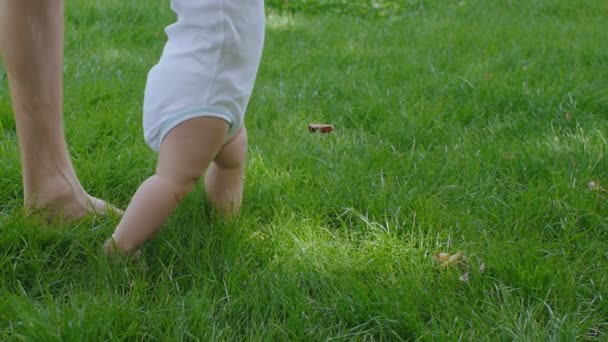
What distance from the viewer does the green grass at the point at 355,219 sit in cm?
173

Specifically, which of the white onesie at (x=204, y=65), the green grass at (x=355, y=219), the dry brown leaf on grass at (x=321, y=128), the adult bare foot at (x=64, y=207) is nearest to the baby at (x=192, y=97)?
the white onesie at (x=204, y=65)

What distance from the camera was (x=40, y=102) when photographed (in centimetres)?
213

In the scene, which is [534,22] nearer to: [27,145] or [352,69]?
[352,69]

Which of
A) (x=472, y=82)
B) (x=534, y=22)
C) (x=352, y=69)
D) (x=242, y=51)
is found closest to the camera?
(x=242, y=51)

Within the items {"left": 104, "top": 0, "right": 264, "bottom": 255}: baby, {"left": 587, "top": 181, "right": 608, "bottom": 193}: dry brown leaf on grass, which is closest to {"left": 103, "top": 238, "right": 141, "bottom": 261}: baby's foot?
{"left": 104, "top": 0, "right": 264, "bottom": 255}: baby

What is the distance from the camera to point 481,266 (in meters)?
1.97

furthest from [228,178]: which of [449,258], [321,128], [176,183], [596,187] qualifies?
[596,187]

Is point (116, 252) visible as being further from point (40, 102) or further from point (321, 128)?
point (321, 128)

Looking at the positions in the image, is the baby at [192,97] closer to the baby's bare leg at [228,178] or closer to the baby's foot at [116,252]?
the baby's foot at [116,252]

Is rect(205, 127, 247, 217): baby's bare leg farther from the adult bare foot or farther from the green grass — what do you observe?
the adult bare foot

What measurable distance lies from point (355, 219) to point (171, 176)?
68cm

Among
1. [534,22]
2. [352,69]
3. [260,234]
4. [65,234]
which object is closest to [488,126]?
[352,69]

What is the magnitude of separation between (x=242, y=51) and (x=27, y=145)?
76 centimetres

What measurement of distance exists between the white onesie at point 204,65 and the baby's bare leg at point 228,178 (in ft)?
0.73
